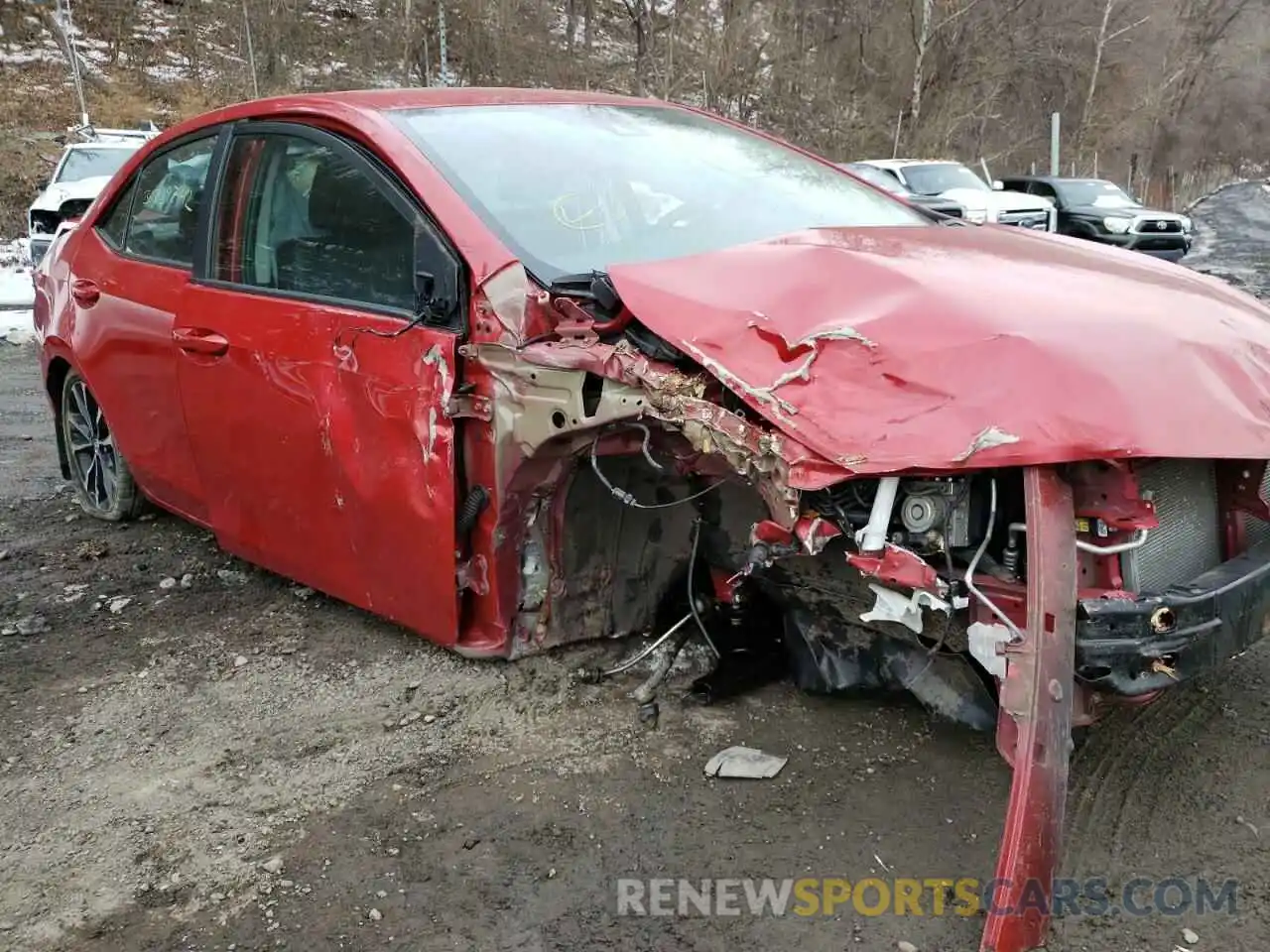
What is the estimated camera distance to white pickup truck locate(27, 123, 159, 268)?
37.6ft

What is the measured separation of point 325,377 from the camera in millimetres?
3051

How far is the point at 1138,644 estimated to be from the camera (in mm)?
2021

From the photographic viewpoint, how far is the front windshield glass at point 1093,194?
670 inches

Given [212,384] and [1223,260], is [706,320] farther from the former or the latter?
[1223,260]

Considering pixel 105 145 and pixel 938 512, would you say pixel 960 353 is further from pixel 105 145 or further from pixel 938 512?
pixel 105 145

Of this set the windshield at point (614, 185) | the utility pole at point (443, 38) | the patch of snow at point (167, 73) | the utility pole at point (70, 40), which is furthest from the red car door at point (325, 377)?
the patch of snow at point (167, 73)

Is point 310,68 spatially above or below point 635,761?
above

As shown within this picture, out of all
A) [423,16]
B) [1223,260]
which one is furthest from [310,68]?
[1223,260]

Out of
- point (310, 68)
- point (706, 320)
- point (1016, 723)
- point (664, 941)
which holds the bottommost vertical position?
point (664, 941)

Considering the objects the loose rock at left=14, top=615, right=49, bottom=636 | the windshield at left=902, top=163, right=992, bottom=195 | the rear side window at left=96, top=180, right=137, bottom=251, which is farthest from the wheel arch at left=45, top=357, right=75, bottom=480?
the windshield at left=902, top=163, right=992, bottom=195

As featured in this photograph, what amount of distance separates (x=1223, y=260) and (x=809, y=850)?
751 inches

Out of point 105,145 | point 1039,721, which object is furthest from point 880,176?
point 1039,721

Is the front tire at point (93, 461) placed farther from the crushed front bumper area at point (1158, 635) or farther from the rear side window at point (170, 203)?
the crushed front bumper area at point (1158, 635)

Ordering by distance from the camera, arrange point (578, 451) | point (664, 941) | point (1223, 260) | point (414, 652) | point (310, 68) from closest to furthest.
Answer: point (664, 941) → point (578, 451) → point (414, 652) → point (1223, 260) → point (310, 68)
